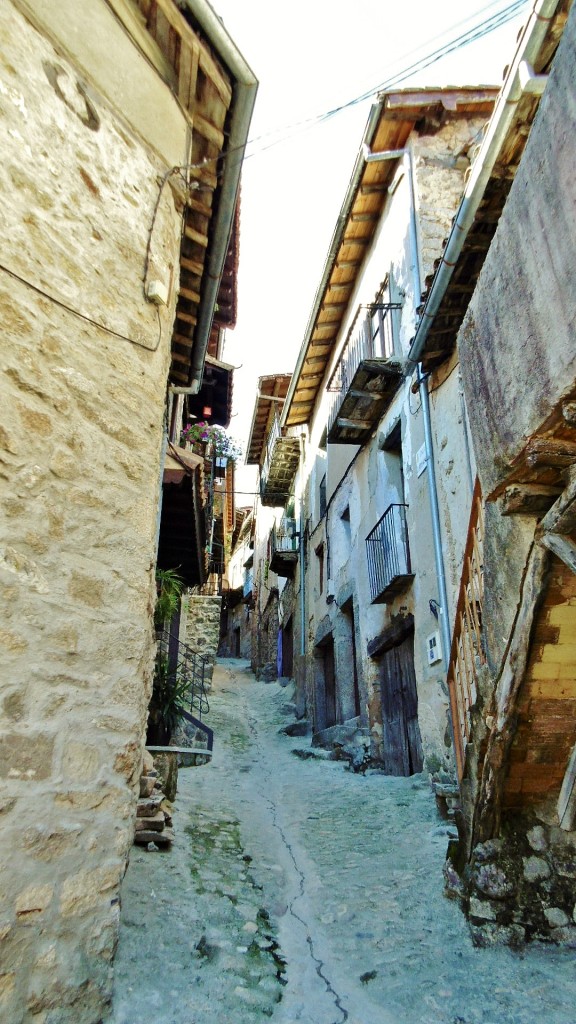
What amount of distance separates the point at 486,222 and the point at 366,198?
5.54 m

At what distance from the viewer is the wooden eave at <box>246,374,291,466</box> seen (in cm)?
1955

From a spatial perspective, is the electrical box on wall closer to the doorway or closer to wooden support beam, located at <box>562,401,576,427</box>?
the doorway

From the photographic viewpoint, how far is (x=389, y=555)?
343 inches

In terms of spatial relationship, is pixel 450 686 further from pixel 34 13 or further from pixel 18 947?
pixel 34 13

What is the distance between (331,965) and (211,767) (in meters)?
5.21

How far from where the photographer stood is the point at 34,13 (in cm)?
341

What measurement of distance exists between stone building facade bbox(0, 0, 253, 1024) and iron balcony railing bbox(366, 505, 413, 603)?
5.09 meters

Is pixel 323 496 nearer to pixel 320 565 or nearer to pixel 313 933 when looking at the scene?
pixel 320 565

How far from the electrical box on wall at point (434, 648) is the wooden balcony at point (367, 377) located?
3.72 metres

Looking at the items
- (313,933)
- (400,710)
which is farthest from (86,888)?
(400,710)

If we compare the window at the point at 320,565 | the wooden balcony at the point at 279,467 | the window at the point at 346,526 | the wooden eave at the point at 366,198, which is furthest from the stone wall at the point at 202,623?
the wooden eave at the point at 366,198

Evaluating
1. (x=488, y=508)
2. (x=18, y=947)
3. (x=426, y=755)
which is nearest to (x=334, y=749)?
(x=426, y=755)

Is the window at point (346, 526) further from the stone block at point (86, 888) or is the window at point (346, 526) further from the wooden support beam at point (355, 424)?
the stone block at point (86, 888)

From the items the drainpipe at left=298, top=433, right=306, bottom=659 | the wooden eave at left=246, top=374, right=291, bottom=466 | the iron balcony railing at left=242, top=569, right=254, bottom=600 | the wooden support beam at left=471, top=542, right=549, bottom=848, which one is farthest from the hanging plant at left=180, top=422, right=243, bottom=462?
the iron balcony railing at left=242, top=569, right=254, bottom=600
